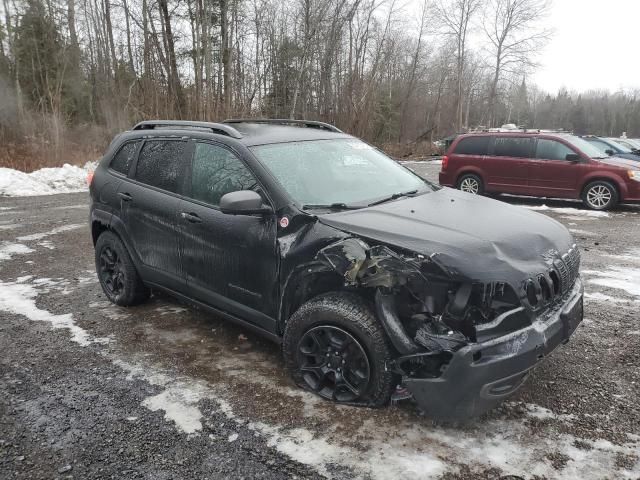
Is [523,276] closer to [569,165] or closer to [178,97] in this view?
[569,165]

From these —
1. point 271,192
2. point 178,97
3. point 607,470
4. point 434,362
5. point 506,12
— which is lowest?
point 607,470

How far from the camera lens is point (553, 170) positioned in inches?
445

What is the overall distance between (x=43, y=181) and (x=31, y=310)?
1118 centimetres

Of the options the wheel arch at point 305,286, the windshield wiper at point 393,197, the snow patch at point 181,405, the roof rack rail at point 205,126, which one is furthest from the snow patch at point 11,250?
the windshield wiper at point 393,197

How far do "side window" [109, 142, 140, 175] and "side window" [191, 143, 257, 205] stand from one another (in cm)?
105

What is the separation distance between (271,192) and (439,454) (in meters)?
1.93

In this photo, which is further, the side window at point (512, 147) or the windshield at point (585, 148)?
the side window at point (512, 147)

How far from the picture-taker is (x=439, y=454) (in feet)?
8.59

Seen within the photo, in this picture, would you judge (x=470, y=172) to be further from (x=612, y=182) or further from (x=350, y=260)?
(x=350, y=260)

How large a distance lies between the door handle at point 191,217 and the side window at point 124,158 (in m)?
1.18

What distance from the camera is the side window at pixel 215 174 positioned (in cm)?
359

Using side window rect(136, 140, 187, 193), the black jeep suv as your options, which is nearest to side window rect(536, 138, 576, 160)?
the black jeep suv

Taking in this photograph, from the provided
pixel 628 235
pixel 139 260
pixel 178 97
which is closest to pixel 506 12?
pixel 178 97

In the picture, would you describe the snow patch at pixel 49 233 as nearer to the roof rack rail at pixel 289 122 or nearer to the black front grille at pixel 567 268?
the roof rack rail at pixel 289 122
